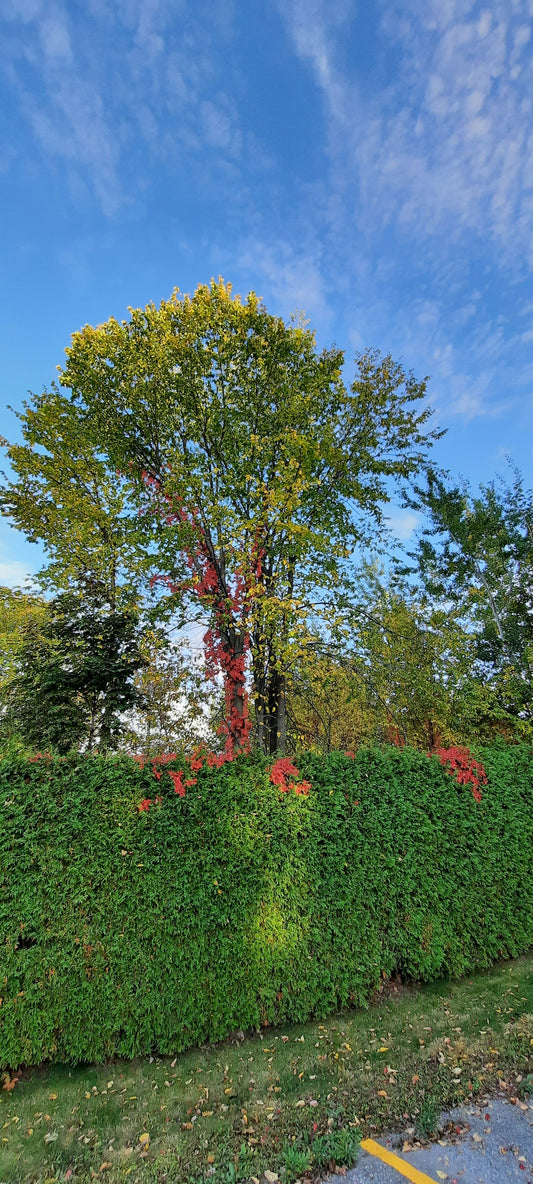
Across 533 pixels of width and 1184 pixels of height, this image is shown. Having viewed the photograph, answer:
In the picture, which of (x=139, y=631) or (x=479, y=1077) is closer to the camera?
(x=479, y=1077)

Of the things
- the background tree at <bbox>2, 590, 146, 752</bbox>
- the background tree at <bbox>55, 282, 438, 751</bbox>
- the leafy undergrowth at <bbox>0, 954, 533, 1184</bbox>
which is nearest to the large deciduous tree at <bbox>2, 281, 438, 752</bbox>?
the background tree at <bbox>55, 282, 438, 751</bbox>

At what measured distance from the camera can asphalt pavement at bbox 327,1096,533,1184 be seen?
2961mm

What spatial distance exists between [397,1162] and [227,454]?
10.2m

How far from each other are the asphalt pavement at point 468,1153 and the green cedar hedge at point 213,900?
89.7 inches

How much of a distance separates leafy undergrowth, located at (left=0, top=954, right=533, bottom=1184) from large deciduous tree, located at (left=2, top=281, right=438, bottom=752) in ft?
17.7

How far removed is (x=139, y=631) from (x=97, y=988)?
8239 mm

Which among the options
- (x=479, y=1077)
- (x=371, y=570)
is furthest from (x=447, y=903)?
(x=371, y=570)

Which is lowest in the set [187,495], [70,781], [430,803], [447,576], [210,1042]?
[210,1042]

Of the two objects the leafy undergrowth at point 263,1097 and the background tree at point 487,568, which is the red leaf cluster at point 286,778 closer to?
the leafy undergrowth at point 263,1097

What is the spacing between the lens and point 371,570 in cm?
1945

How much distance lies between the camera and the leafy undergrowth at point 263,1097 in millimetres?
3271

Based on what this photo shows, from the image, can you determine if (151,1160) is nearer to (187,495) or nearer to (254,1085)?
(254,1085)

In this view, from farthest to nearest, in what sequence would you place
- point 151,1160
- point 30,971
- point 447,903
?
point 447,903 < point 30,971 < point 151,1160

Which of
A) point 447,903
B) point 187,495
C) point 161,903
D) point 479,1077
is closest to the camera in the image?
A: point 479,1077
